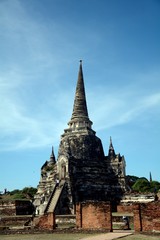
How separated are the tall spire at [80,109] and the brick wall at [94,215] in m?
31.3

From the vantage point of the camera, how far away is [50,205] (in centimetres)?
3553

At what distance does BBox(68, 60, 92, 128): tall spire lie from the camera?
1961 inches

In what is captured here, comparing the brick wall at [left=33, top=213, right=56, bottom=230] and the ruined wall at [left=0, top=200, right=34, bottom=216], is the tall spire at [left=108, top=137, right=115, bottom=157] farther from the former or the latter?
the brick wall at [left=33, top=213, right=56, bottom=230]

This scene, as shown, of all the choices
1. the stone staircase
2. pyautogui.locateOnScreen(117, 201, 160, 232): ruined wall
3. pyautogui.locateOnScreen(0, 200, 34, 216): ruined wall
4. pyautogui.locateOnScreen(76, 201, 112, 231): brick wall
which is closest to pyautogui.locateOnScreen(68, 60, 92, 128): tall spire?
the stone staircase

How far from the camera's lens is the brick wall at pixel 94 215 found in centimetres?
1755

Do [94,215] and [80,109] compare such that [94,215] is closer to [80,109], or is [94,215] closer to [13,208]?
[13,208]

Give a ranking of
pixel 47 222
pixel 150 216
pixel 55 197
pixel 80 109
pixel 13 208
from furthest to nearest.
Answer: pixel 80 109, pixel 13 208, pixel 55 197, pixel 47 222, pixel 150 216

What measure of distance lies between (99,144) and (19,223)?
21.1 metres

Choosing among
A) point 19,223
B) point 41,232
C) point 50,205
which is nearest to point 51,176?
point 50,205

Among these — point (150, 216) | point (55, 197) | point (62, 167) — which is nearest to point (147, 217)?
point (150, 216)

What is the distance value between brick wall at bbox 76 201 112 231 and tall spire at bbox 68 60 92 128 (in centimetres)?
3129

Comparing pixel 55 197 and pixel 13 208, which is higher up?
pixel 55 197

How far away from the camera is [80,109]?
168ft

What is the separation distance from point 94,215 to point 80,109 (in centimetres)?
3398
